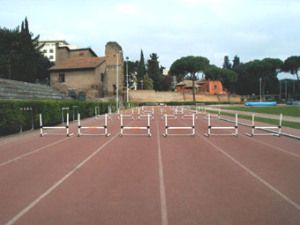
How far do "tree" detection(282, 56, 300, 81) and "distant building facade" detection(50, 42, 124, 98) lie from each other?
199ft

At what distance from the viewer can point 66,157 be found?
12.9 meters

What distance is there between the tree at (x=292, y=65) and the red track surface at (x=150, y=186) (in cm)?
12002

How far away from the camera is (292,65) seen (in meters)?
129

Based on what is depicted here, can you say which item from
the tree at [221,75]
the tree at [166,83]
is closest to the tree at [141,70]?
the tree at [166,83]

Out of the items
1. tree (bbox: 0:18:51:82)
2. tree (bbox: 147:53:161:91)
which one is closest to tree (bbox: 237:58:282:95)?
tree (bbox: 147:53:161:91)

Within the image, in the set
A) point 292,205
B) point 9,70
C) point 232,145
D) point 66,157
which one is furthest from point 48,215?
point 9,70

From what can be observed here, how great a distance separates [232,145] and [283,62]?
124085mm

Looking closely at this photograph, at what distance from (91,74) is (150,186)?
78804mm

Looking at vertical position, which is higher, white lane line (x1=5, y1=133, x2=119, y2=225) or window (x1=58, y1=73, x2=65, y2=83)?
window (x1=58, y1=73, x2=65, y2=83)

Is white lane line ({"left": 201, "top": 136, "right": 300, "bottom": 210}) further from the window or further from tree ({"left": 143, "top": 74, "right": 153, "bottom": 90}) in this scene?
tree ({"left": 143, "top": 74, "right": 153, "bottom": 90})

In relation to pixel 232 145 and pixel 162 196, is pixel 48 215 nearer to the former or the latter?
pixel 162 196

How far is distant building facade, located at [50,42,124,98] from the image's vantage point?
85.8 metres

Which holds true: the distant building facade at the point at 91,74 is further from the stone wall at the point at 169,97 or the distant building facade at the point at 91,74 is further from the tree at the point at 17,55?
the stone wall at the point at 169,97

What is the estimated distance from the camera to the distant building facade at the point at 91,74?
8575 cm
